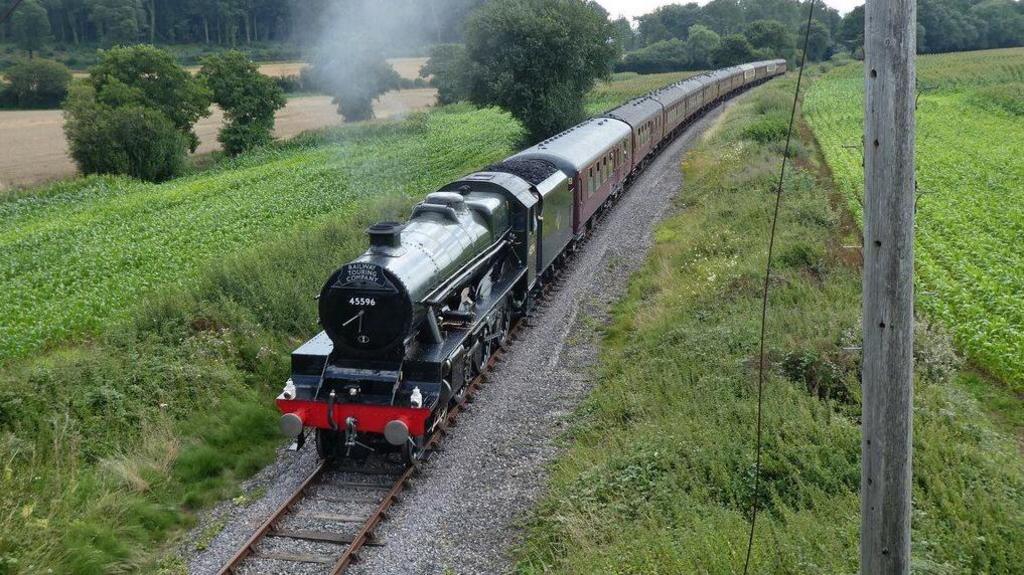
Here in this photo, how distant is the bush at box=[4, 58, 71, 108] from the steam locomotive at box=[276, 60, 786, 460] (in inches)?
2720

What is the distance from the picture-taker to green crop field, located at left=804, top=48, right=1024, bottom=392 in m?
13.0

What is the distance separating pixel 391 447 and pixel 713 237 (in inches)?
431

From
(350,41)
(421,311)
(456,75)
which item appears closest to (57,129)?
(456,75)

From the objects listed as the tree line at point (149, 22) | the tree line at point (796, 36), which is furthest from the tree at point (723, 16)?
the tree line at point (149, 22)

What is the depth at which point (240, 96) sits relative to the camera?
2062 inches

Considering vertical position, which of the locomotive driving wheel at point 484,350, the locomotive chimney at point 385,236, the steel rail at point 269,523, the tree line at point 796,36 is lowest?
the steel rail at point 269,523

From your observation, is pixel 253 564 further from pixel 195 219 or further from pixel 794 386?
pixel 195 219

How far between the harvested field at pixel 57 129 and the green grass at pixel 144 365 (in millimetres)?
23137

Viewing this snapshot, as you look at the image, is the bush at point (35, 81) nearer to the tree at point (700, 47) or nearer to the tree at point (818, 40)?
the tree at point (818, 40)

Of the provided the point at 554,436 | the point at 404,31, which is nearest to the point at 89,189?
the point at 404,31

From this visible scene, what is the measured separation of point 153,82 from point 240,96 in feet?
19.2

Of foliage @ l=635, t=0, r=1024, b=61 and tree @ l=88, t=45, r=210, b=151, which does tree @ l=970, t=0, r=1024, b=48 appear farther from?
tree @ l=88, t=45, r=210, b=151

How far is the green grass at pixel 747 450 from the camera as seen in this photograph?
7.04 m

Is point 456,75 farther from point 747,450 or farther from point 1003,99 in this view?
point 1003,99
